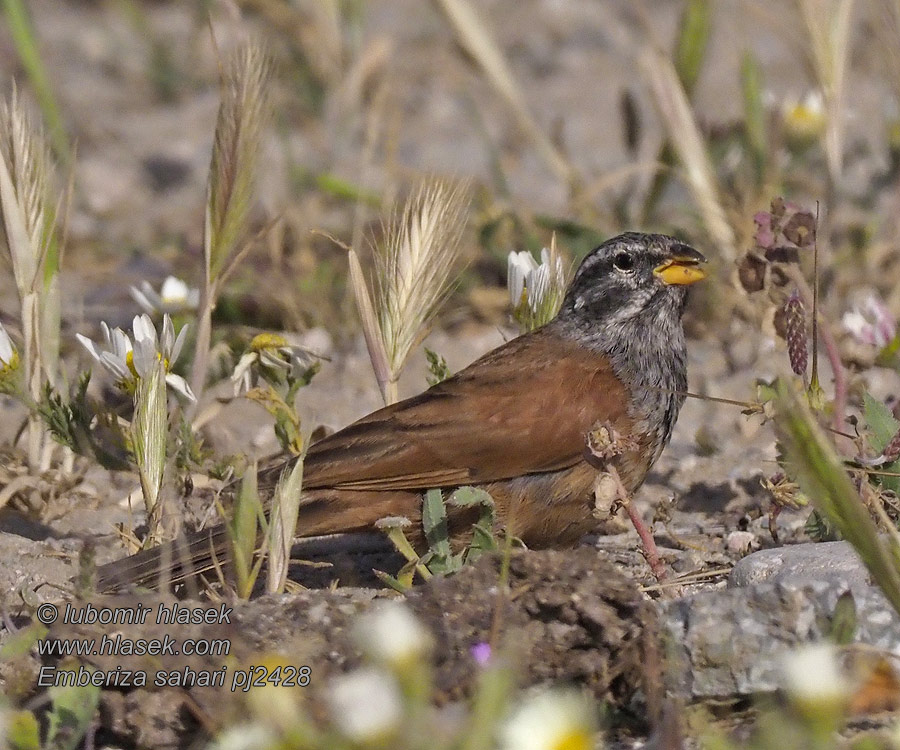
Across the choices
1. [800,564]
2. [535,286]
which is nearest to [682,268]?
[535,286]

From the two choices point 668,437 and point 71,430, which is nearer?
point 71,430

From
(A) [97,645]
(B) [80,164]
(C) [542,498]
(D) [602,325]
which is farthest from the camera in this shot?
(B) [80,164]

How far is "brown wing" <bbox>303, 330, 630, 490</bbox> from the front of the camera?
12.9 feet

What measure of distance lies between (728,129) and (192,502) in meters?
3.37

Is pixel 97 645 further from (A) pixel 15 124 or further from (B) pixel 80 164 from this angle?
(B) pixel 80 164

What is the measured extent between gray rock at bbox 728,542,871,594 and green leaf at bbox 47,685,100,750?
1502 millimetres

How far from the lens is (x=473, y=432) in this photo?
4.02m

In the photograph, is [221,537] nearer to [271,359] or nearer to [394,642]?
[271,359]

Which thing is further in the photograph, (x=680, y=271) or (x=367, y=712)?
(x=680, y=271)

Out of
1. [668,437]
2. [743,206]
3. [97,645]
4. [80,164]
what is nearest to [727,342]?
[743,206]

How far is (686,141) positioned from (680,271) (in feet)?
3.97

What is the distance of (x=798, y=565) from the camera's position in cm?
328

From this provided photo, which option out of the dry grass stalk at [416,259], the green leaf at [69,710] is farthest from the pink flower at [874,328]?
the green leaf at [69,710]

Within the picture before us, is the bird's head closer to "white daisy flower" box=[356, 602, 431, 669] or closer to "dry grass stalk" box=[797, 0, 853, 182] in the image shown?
"dry grass stalk" box=[797, 0, 853, 182]
